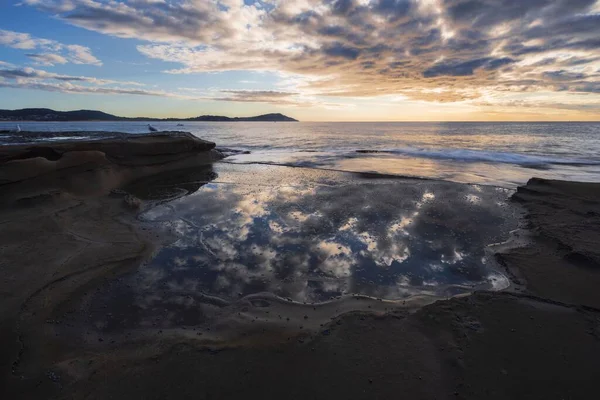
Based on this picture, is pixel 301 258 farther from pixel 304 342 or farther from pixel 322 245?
pixel 304 342

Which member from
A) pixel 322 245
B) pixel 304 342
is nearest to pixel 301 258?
pixel 322 245

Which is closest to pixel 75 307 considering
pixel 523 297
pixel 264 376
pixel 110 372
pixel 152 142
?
pixel 110 372

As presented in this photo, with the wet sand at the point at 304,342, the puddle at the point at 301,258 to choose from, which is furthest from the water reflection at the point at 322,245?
the wet sand at the point at 304,342

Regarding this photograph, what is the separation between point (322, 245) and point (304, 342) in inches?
137

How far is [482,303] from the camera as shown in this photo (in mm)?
5008

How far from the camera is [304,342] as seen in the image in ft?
13.6

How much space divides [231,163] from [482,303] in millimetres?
19978

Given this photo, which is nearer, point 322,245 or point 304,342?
point 304,342

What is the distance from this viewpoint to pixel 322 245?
7488 mm

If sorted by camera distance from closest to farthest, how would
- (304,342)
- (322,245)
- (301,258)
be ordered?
1. (304,342)
2. (301,258)
3. (322,245)

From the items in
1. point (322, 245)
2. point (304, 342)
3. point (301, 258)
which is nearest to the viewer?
point (304, 342)

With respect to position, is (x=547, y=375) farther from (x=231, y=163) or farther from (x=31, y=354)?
(x=231, y=163)

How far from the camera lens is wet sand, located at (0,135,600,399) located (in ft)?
A: 11.3

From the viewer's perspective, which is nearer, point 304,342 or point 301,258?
point 304,342
